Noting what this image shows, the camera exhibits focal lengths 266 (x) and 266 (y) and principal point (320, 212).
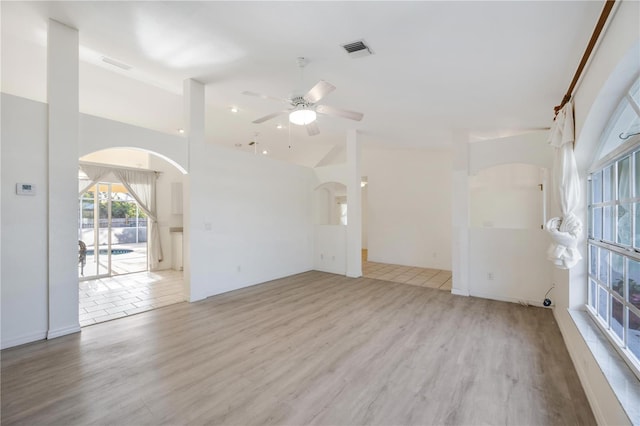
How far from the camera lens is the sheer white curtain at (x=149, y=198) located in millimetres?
6570

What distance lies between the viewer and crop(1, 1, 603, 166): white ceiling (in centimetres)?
236

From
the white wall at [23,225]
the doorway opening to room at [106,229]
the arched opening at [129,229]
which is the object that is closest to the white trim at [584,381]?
the arched opening at [129,229]

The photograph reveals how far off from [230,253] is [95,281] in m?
3.32

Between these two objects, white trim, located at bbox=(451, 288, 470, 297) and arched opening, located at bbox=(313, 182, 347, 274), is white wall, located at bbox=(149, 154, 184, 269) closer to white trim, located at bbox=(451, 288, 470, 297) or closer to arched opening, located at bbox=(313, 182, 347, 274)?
arched opening, located at bbox=(313, 182, 347, 274)

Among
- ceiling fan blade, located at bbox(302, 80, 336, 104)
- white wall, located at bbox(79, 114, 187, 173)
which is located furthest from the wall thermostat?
ceiling fan blade, located at bbox(302, 80, 336, 104)

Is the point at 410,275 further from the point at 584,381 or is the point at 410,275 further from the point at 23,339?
the point at 23,339

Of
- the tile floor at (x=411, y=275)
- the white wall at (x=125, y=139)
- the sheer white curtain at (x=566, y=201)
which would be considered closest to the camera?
the sheer white curtain at (x=566, y=201)

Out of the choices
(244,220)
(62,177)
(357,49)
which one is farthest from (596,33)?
(62,177)

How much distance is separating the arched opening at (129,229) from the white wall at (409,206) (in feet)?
17.8

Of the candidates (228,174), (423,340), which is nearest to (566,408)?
(423,340)

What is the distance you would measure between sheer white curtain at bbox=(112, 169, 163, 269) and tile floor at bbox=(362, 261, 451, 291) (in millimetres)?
5400

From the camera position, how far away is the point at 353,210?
20.4 feet

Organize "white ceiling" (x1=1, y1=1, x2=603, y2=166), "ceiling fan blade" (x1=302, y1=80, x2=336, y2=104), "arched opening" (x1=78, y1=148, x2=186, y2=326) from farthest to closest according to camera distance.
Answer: "arched opening" (x1=78, y1=148, x2=186, y2=326)
"ceiling fan blade" (x1=302, y1=80, x2=336, y2=104)
"white ceiling" (x1=1, y1=1, x2=603, y2=166)

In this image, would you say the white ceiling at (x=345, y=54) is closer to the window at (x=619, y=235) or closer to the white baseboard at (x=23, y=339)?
the window at (x=619, y=235)
